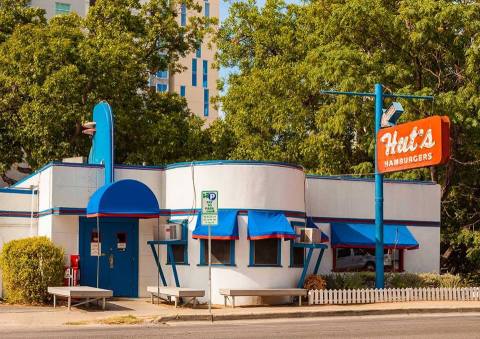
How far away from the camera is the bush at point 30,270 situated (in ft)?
85.2

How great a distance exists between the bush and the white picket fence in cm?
777

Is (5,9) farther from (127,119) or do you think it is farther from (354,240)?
(354,240)

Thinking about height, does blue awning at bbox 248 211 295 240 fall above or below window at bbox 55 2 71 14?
below

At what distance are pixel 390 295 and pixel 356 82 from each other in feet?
36.8

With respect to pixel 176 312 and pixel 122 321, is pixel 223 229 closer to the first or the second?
pixel 176 312

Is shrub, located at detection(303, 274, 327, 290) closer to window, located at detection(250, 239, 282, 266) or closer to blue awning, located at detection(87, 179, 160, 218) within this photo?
window, located at detection(250, 239, 282, 266)

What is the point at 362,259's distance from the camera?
3102 centimetres

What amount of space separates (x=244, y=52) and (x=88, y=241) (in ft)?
78.1

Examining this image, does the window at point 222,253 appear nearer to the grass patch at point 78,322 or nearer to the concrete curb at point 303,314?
the concrete curb at point 303,314

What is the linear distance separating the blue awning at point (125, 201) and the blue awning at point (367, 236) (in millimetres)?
6793

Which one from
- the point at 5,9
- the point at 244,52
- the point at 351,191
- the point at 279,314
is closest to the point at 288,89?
the point at 244,52

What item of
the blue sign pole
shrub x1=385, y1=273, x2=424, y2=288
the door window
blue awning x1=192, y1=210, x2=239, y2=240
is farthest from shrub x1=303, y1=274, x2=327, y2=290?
the door window

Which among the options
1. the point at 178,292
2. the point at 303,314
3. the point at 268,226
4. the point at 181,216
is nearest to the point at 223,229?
the point at 268,226

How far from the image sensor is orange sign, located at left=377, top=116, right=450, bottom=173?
85.9 feet
